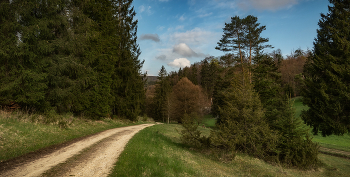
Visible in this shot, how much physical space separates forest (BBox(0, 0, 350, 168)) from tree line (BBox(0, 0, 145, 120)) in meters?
0.07

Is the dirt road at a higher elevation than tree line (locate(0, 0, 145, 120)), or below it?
below

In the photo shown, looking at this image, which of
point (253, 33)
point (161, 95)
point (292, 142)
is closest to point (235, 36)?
point (253, 33)

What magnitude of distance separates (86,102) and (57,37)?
22.0 ft

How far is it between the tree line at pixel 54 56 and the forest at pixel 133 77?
0.07 m

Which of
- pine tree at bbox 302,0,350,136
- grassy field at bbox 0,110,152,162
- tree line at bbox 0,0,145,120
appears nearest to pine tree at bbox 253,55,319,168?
pine tree at bbox 302,0,350,136

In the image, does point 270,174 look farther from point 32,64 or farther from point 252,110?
point 32,64

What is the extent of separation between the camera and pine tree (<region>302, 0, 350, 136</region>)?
16.0m

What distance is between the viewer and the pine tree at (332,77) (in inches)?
630

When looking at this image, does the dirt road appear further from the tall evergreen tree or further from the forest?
the tall evergreen tree

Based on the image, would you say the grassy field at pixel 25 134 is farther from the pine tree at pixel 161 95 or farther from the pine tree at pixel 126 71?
the pine tree at pixel 161 95

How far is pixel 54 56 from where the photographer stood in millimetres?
14000

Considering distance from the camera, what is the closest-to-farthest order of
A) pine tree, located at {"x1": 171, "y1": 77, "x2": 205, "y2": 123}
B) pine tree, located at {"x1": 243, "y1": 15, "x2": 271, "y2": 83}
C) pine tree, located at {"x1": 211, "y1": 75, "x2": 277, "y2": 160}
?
pine tree, located at {"x1": 211, "y1": 75, "x2": 277, "y2": 160} < pine tree, located at {"x1": 243, "y1": 15, "x2": 271, "y2": 83} < pine tree, located at {"x1": 171, "y1": 77, "x2": 205, "y2": 123}

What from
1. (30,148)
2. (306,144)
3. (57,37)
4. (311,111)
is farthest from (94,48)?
(311,111)

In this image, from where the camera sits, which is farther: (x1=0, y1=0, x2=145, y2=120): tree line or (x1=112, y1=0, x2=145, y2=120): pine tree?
(x1=112, y1=0, x2=145, y2=120): pine tree
